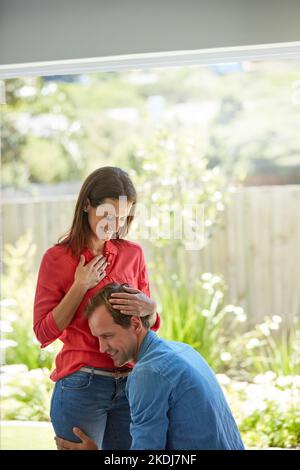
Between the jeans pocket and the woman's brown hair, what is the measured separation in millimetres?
522

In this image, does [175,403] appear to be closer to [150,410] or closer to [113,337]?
[150,410]

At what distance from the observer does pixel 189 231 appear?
4656 mm

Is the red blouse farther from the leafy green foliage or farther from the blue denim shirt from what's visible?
the leafy green foliage

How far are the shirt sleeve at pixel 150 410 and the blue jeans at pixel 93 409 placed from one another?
1.23 ft

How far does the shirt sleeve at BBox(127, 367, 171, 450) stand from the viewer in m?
2.67

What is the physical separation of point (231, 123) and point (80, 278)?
9.00 feet

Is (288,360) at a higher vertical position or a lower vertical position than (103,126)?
lower

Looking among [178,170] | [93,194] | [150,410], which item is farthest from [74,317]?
[178,170]

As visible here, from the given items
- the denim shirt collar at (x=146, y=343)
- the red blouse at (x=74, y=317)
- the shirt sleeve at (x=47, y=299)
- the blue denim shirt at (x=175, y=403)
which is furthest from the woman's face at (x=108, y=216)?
the blue denim shirt at (x=175, y=403)

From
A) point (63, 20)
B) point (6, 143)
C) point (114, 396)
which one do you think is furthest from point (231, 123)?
point (114, 396)

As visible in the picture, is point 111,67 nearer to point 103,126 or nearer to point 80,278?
point 80,278

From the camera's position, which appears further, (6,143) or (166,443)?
(6,143)

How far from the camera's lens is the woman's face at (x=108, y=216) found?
10.6ft

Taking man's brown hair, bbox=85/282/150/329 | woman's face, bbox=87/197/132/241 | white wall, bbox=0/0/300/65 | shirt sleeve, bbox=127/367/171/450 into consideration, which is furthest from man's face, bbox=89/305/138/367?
white wall, bbox=0/0/300/65
